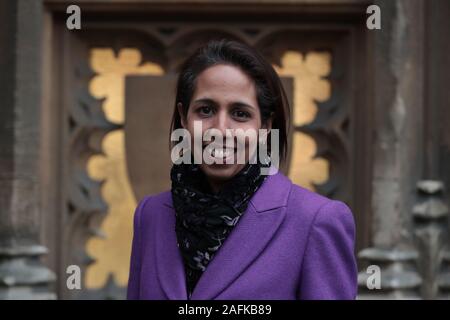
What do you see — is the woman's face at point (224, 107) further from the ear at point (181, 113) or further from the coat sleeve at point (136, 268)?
the coat sleeve at point (136, 268)

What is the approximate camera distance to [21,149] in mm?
3523

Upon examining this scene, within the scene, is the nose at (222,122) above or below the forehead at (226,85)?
below

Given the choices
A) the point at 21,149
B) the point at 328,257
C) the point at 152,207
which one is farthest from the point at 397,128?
the point at 328,257

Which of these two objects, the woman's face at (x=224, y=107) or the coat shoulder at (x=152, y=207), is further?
the coat shoulder at (x=152, y=207)

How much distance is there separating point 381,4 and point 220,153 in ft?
6.78

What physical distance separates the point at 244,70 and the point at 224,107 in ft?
0.29

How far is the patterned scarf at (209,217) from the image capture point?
5.46 feet

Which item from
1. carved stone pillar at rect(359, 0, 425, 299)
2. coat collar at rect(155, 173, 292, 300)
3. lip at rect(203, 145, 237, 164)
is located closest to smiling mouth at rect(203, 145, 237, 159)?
lip at rect(203, 145, 237, 164)

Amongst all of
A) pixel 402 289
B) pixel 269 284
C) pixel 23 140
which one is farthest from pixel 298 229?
pixel 23 140

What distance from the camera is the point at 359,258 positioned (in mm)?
3512

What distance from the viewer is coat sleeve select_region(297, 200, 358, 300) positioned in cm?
162

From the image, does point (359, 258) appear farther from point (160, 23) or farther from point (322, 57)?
point (160, 23)

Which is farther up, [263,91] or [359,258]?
[263,91]

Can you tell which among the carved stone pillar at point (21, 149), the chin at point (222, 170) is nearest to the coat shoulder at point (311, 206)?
the chin at point (222, 170)
